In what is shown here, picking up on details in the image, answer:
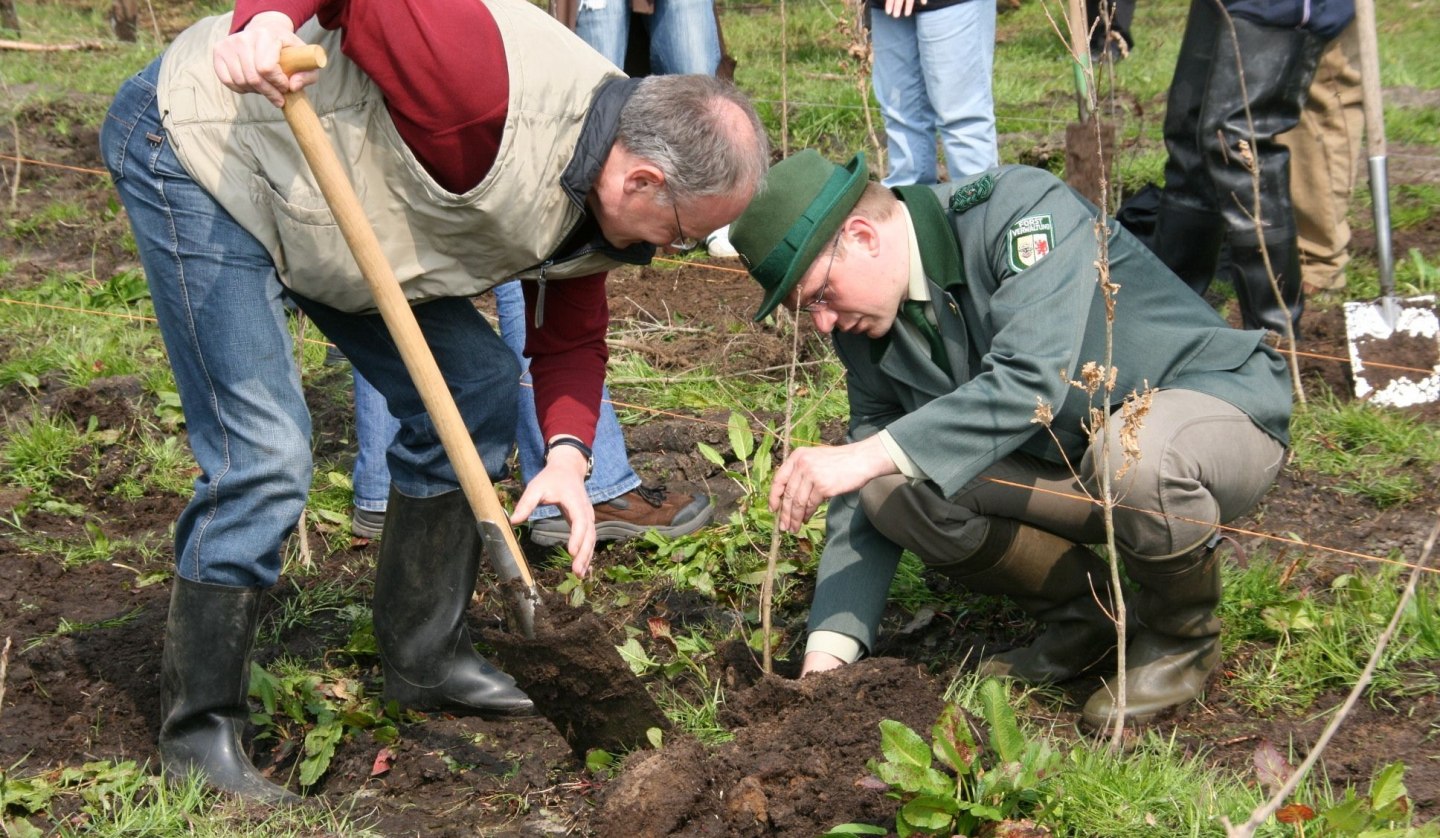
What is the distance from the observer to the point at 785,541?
3537mm

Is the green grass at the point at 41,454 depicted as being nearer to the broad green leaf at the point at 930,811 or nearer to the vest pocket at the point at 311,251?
the vest pocket at the point at 311,251

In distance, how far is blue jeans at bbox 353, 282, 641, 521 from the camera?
3662mm

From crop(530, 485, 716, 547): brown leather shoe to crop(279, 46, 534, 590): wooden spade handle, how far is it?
107cm

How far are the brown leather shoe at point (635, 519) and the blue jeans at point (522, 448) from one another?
3 centimetres

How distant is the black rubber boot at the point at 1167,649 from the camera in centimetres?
271

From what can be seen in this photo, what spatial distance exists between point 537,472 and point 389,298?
4.75 ft

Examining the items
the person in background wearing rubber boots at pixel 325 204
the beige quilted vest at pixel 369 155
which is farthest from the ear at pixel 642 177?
the beige quilted vest at pixel 369 155

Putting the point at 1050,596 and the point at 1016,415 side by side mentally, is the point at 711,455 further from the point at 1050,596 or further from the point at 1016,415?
the point at 1016,415

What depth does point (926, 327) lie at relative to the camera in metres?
2.70

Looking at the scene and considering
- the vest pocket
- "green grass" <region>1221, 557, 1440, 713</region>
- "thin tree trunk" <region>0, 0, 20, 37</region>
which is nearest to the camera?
the vest pocket

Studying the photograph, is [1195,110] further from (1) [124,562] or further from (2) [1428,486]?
(1) [124,562]

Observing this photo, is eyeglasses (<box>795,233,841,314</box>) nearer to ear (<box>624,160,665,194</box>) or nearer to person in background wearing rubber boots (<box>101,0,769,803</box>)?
→ person in background wearing rubber boots (<box>101,0,769,803</box>)

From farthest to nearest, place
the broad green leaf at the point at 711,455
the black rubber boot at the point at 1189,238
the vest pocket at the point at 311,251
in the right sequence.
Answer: the black rubber boot at the point at 1189,238
the broad green leaf at the point at 711,455
the vest pocket at the point at 311,251

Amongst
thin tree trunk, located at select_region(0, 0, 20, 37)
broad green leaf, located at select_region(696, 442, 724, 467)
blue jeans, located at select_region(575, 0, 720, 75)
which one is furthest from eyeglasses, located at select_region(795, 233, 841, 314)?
thin tree trunk, located at select_region(0, 0, 20, 37)
